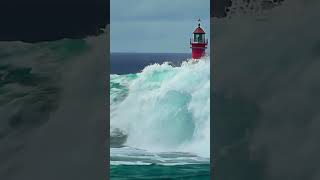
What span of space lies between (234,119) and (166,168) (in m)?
1.48

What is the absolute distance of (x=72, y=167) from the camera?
13.6ft

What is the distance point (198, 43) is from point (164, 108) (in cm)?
87

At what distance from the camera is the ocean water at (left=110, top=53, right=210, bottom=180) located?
5.45m

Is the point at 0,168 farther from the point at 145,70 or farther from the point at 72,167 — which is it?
the point at 145,70

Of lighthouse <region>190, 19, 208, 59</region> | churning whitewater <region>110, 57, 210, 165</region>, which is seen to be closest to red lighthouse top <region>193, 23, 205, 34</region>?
lighthouse <region>190, 19, 208, 59</region>

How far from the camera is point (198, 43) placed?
5430mm

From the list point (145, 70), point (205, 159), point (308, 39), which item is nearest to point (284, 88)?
point (308, 39)

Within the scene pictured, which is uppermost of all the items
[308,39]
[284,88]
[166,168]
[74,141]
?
[308,39]

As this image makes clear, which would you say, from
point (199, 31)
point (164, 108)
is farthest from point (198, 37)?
point (164, 108)

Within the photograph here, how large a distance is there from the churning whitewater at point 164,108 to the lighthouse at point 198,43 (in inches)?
3.2

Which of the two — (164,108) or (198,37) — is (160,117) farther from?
(198,37)

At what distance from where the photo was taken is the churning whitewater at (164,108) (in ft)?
18.5

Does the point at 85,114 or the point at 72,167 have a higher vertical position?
the point at 85,114

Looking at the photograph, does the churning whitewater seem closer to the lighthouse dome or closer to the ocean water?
the ocean water
